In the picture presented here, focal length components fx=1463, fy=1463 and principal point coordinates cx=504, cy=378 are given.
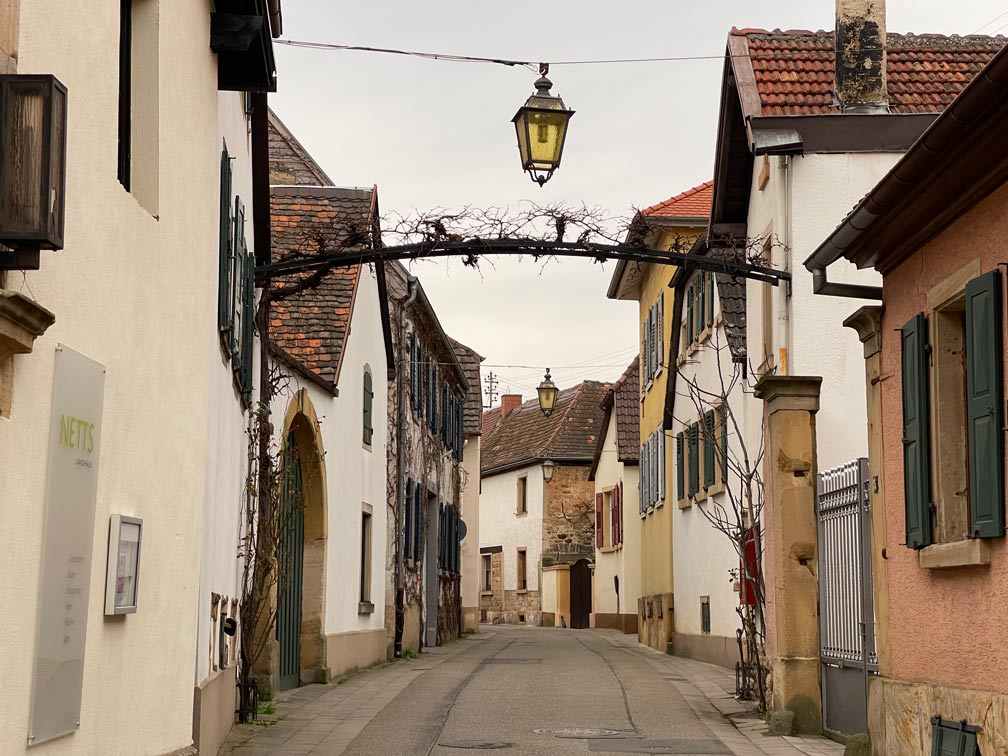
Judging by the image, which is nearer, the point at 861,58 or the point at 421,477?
the point at 861,58

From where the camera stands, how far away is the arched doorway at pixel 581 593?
48.4 metres

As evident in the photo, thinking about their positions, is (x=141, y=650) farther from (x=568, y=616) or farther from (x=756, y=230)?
(x=568, y=616)

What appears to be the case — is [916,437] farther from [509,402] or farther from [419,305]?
[509,402]

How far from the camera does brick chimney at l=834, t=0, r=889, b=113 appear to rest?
16688 mm

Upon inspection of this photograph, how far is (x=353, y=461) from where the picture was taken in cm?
1984

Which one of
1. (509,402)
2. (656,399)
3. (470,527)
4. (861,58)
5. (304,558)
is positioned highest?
(509,402)

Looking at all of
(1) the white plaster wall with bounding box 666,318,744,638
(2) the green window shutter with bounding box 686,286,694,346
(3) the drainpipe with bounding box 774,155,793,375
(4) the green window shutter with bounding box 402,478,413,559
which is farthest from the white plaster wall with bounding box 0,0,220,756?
(4) the green window shutter with bounding box 402,478,413,559

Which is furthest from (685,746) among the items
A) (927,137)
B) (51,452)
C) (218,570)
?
(51,452)

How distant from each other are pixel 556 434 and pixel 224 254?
40.8 meters

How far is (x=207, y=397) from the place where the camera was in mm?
9266

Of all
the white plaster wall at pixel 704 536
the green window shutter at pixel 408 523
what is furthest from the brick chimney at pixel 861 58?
the green window shutter at pixel 408 523

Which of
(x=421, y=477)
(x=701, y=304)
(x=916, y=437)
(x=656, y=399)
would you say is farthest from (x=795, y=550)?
(x=656, y=399)

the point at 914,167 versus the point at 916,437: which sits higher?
the point at 914,167

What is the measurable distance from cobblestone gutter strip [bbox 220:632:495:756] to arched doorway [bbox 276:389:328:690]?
1.13ft
